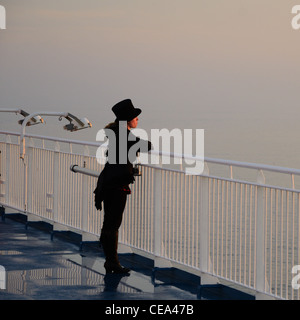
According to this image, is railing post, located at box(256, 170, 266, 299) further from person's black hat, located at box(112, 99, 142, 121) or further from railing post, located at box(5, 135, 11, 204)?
railing post, located at box(5, 135, 11, 204)

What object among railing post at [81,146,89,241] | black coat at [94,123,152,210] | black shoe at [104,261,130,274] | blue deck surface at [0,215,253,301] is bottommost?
blue deck surface at [0,215,253,301]

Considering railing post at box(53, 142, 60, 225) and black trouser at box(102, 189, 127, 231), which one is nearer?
black trouser at box(102, 189, 127, 231)

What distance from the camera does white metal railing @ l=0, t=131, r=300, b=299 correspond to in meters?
7.31

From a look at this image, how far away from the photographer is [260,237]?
7.31 metres

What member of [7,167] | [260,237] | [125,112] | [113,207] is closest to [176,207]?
[113,207]

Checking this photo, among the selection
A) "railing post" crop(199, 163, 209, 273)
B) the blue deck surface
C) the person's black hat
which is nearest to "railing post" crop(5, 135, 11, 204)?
the blue deck surface

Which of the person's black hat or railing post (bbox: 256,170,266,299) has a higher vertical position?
the person's black hat

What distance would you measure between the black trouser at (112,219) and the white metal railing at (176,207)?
1.13 ft

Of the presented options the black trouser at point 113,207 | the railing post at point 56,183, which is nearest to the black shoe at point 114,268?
the black trouser at point 113,207

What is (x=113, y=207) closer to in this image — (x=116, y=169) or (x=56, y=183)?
(x=116, y=169)

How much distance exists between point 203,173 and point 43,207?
3.84 metres

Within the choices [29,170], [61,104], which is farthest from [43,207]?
[61,104]

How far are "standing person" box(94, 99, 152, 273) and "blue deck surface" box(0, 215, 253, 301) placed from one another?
317 mm

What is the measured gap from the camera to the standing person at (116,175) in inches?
331
